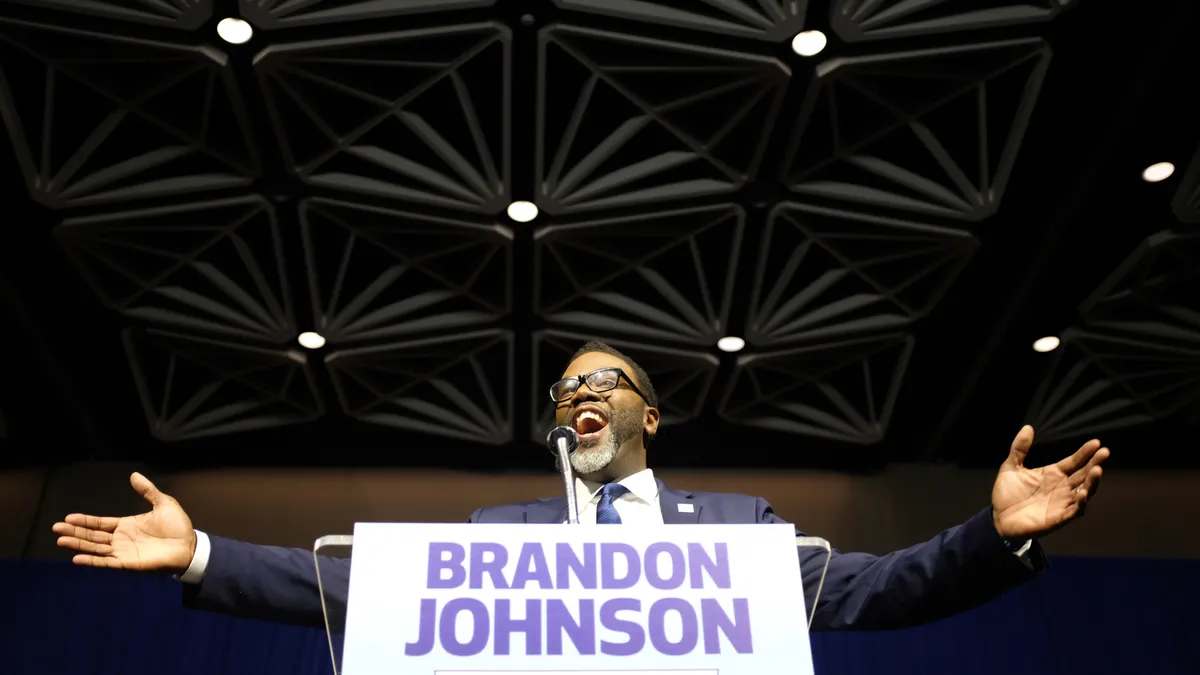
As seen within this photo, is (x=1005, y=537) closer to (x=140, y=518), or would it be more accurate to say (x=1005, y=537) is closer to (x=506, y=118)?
(x=140, y=518)

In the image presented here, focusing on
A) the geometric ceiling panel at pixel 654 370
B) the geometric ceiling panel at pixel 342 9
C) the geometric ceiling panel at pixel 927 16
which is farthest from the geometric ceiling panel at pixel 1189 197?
the geometric ceiling panel at pixel 342 9

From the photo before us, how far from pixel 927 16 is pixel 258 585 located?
3570 millimetres

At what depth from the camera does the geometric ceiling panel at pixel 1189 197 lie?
4910 millimetres

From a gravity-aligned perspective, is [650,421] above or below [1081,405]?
below

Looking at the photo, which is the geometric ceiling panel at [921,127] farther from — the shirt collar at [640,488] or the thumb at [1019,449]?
the thumb at [1019,449]

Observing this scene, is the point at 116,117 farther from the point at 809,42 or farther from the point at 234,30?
the point at 809,42

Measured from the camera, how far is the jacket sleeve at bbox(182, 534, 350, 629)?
69.6 inches

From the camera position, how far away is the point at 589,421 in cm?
248

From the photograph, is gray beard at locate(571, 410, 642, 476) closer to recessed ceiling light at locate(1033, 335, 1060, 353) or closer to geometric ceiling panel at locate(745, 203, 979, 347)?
geometric ceiling panel at locate(745, 203, 979, 347)

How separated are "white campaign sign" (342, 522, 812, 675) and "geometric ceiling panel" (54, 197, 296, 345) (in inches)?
161

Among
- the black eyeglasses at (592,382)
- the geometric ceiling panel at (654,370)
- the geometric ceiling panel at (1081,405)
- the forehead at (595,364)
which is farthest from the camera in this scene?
the geometric ceiling panel at (1081,405)

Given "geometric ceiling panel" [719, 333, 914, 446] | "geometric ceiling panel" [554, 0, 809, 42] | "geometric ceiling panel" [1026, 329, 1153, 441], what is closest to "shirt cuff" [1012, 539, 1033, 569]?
"geometric ceiling panel" [554, 0, 809, 42]

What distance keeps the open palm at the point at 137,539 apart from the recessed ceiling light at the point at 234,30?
2.98 metres

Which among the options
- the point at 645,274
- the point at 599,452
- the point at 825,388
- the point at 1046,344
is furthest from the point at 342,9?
the point at 1046,344
